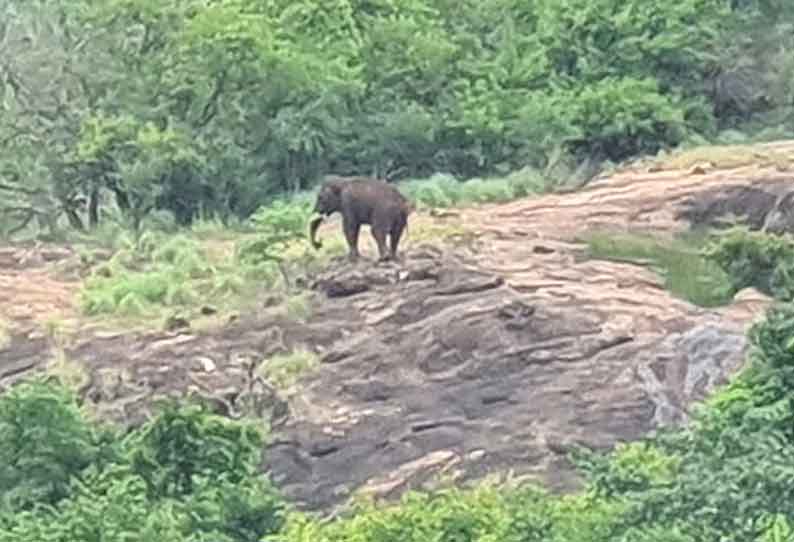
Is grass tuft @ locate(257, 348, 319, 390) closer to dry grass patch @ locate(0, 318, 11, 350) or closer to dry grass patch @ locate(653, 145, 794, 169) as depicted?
dry grass patch @ locate(0, 318, 11, 350)

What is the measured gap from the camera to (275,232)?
1131 inches

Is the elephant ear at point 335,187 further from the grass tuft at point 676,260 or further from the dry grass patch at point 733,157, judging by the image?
the dry grass patch at point 733,157

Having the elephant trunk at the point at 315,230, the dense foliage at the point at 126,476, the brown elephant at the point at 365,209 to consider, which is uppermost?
the dense foliage at the point at 126,476

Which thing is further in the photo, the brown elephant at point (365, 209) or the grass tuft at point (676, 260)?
the brown elephant at point (365, 209)

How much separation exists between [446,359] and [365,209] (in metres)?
2.93

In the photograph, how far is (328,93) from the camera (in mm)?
34750

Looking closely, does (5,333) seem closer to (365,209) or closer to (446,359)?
(365,209)

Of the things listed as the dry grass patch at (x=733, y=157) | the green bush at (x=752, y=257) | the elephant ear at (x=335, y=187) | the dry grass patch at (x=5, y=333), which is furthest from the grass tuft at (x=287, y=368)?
the dry grass patch at (x=733, y=157)

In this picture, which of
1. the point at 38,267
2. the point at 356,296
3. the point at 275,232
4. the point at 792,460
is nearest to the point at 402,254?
the point at 356,296

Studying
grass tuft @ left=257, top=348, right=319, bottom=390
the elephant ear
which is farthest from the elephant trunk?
grass tuft @ left=257, top=348, right=319, bottom=390

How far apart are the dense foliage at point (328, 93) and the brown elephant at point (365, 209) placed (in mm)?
6771

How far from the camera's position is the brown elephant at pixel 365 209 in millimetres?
26078

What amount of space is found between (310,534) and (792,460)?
2845 millimetres

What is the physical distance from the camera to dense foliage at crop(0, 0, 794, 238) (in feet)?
113
